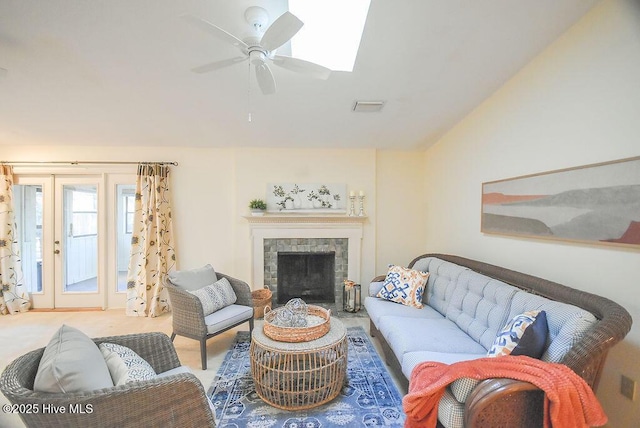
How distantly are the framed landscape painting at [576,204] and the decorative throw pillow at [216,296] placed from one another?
9.39 feet

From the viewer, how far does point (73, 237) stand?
13.0 ft

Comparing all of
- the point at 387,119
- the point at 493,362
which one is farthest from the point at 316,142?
the point at 493,362

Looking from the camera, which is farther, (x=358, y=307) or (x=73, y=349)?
(x=358, y=307)

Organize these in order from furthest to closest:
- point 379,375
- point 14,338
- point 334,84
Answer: point 14,338 < point 334,84 < point 379,375

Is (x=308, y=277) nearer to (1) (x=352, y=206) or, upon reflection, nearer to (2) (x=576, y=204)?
(1) (x=352, y=206)

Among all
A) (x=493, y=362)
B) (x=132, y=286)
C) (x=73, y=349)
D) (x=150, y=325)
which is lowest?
(x=150, y=325)

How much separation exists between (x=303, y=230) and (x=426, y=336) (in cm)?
234

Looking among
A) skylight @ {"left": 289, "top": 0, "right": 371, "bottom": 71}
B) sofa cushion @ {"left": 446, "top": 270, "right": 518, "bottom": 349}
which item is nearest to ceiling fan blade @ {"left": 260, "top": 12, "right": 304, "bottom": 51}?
skylight @ {"left": 289, "top": 0, "right": 371, "bottom": 71}

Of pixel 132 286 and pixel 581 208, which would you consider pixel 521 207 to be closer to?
pixel 581 208

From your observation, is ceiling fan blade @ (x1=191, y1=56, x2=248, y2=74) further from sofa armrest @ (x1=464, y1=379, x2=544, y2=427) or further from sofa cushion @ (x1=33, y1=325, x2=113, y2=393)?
sofa armrest @ (x1=464, y1=379, x2=544, y2=427)

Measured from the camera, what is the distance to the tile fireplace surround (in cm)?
399

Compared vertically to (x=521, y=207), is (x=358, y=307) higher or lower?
lower

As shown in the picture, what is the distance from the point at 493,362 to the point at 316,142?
3218mm

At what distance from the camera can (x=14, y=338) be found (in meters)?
3.04
